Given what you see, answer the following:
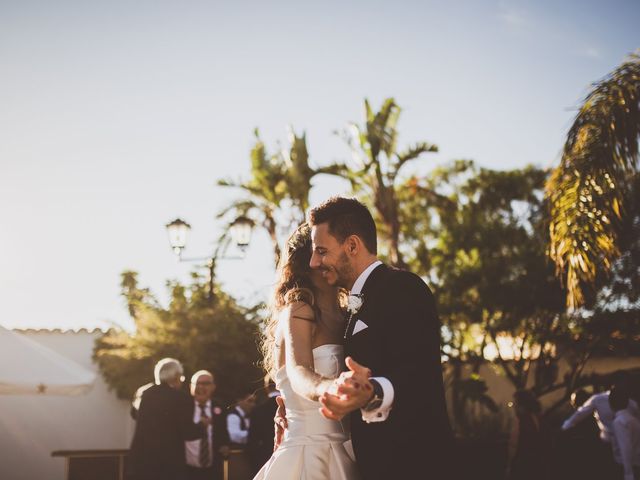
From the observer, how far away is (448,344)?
23.3 metres

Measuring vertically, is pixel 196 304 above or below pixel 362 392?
above

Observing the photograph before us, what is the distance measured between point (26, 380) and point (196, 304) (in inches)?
262

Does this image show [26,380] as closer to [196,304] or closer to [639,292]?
[196,304]

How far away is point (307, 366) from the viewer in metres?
3.18

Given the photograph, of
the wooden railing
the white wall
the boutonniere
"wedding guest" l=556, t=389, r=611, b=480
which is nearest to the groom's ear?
the boutonniere

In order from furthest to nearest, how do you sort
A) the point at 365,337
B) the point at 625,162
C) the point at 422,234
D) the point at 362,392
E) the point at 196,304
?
the point at 422,234 → the point at 196,304 → the point at 625,162 → the point at 365,337 → the point at 362,392

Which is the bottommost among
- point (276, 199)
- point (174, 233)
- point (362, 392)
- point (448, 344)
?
point (362, 392)

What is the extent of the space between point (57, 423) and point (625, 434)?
16.7 m

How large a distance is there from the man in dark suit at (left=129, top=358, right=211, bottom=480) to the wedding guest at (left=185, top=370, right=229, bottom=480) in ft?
1.98

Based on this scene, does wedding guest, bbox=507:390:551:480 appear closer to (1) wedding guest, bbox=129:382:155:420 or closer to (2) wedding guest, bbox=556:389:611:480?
(2) wedding guest, bbox=556:389:611:480

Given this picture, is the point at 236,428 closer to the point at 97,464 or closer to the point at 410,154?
the point at 97,464

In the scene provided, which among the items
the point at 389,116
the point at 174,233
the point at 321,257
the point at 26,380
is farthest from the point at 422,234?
the point at 321,257

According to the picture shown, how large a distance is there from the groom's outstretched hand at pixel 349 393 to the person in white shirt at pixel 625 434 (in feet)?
23.5

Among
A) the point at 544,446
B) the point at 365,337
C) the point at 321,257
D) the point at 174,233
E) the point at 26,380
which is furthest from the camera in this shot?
the point at 174,233
